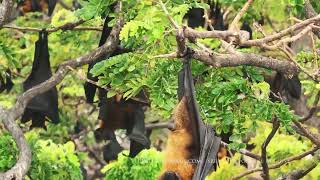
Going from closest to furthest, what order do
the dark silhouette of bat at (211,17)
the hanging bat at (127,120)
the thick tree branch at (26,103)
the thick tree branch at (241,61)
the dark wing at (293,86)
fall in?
1. the thick tree branch at (241,61)
2. the thick tree branch at (26,103)
3. the hanging bat at (127,120)
4. the dark silhouette of bat at (211,17)
5. the dark wing at (293,86)

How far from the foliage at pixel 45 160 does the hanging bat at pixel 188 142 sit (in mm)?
1890

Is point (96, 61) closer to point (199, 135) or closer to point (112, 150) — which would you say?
point (199, 135)

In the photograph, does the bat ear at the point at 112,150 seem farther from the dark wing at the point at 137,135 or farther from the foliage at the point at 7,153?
the foliage at the point at 7,153

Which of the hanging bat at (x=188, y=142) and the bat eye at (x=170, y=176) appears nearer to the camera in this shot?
the bat eye at (x=170, y=176)

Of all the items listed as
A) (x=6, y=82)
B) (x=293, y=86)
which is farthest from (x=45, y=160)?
(x=293, y=86)

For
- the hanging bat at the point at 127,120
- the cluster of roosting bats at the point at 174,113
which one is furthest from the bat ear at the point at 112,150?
the hanging bat at the point at 127,120

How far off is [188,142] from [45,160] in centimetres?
234

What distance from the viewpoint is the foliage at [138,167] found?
6.70 metres

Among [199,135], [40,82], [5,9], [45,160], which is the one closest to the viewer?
[199,135]

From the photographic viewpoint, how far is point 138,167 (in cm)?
677

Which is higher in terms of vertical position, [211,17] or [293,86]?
[211,17]

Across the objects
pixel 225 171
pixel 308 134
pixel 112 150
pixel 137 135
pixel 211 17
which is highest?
pixel 211 17

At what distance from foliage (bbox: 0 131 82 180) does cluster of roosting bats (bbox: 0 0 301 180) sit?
46cm

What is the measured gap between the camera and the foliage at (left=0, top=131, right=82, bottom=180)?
19.8 ft
